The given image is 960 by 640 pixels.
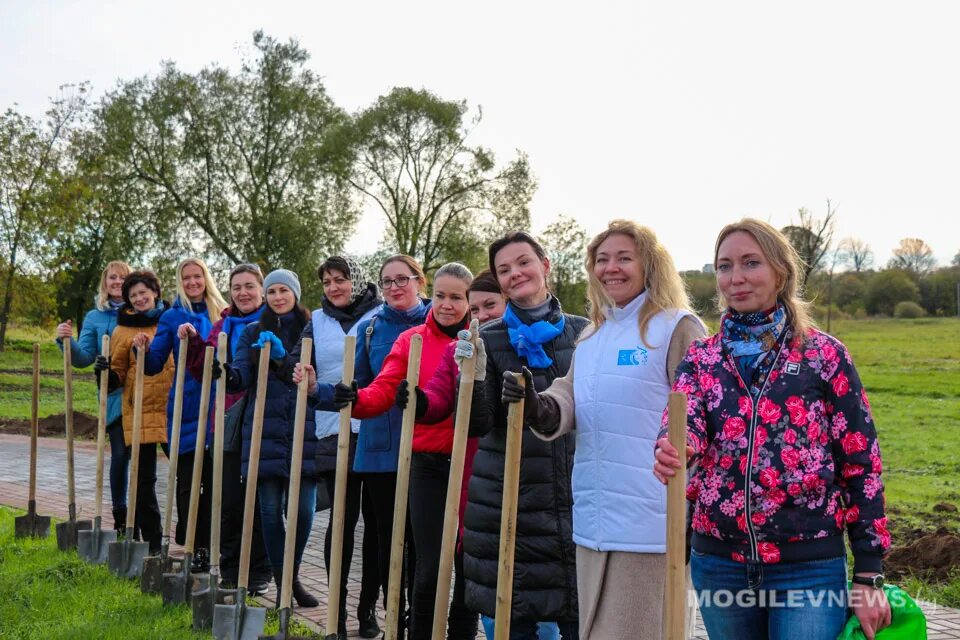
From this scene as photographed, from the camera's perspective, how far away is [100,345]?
784 cm

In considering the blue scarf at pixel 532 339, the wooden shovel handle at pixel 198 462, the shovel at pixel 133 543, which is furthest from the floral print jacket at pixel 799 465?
the shovel at pixel 133 543

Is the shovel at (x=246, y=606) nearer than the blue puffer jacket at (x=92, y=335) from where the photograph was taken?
Yes

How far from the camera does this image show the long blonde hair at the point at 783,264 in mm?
2980

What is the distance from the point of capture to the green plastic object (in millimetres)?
2729

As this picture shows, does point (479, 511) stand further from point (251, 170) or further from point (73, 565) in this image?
point (251, 170)

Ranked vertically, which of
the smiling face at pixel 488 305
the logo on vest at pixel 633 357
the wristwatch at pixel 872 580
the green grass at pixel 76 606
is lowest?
the green grass at pixel 76 606

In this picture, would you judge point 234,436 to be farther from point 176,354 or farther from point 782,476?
point 782,476

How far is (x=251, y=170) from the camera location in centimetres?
3500

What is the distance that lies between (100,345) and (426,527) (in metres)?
4.33

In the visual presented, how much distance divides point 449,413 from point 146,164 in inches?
1288

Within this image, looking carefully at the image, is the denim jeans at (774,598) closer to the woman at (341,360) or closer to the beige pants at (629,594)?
the beige pants at (629,594)

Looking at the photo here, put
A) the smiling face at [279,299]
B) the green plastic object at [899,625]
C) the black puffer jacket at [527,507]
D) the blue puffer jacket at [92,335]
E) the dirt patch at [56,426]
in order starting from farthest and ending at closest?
the dirt patch at [56,426] < the blue puffer jacket at [92,335] < the smiling face at [279,299] < the black puffer jacket at [527,507] < the green plastic object at [899,625]

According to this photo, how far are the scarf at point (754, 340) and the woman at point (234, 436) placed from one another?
155 inches

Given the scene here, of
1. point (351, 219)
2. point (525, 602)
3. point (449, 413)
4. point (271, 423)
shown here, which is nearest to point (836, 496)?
point (525, 602)
